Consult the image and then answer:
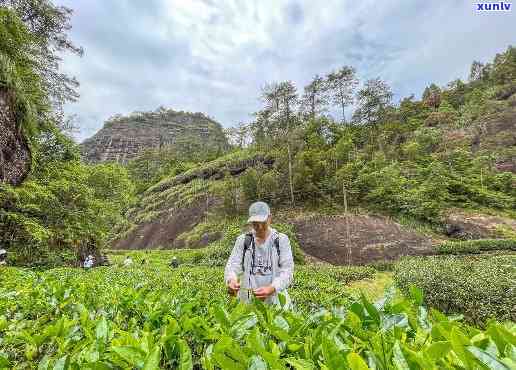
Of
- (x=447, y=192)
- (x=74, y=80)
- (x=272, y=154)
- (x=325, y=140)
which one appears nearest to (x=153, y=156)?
(x=272, y=154)

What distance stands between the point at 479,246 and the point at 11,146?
2261cm

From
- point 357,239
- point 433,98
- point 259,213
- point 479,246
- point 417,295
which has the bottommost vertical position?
point 479,246

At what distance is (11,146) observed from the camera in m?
10.8

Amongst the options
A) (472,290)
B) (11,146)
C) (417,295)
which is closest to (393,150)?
(472,290)

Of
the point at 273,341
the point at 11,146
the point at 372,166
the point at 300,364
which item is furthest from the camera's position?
the point at 372,166

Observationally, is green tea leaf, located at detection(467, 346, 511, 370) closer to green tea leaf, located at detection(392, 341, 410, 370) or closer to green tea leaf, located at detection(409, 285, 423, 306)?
green tea leaf, located at detection(392, 341, 410, 370)

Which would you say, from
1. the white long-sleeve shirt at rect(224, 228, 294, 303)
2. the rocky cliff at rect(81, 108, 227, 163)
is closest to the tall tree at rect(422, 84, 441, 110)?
the rocky cliff at rect(81, 108, 227, 163)

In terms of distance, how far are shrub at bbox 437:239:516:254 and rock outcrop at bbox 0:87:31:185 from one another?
20.9m

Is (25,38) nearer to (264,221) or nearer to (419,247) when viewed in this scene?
(264,221)

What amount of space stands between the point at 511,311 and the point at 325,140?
90.3 ft

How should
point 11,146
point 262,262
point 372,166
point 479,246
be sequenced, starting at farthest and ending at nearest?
point 372,166
point 479,246
point 11,146
point 262,262

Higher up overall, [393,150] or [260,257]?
[393,150]

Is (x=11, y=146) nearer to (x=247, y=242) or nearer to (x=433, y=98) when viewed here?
(x=247, y=242)

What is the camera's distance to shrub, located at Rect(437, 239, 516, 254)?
18312mm
